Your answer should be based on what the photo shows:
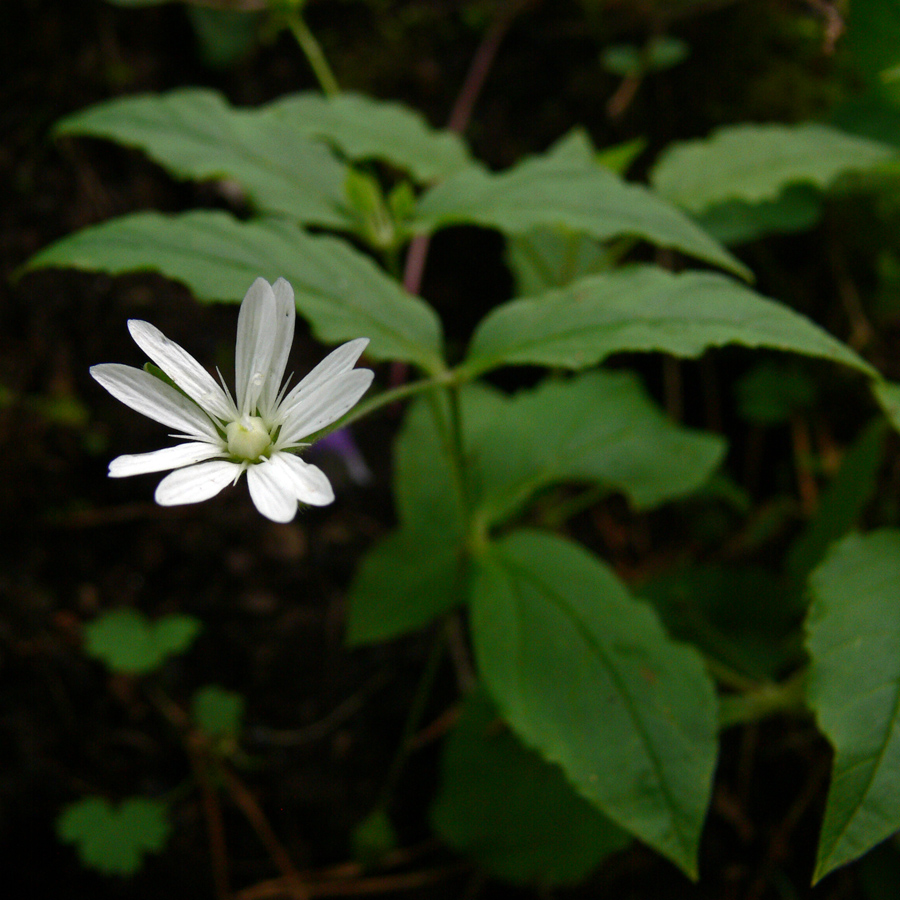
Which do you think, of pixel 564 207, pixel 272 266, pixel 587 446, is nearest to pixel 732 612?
pixel 587 446

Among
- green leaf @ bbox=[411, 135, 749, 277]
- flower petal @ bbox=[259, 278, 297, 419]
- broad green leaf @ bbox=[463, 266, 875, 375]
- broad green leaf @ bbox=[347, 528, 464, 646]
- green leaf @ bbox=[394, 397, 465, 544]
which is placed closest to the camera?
flower petal @ bbox=[259, 278, 297, 419]

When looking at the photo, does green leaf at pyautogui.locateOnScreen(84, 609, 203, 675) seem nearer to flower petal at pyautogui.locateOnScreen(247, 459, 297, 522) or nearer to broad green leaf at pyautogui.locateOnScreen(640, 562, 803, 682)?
flower petal at pyautogui.locateOnScreen(247, 459, 297, 522)

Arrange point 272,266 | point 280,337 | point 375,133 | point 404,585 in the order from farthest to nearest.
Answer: point 375,133
point 404,585
point 272,266
point 280,337

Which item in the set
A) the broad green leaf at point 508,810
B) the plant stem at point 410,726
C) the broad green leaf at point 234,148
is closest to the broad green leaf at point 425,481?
the plant stem at point 410,726

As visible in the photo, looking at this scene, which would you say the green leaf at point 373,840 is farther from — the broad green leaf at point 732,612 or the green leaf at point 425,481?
the broad green leaf at point 732,612

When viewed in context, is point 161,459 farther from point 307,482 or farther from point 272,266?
point 272,266

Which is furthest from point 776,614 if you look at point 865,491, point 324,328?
point 324,328

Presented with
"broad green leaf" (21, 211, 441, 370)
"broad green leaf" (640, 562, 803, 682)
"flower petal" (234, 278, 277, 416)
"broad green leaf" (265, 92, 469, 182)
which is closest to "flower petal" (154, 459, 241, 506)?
"flower petal" (234, 278, 277, 416)
